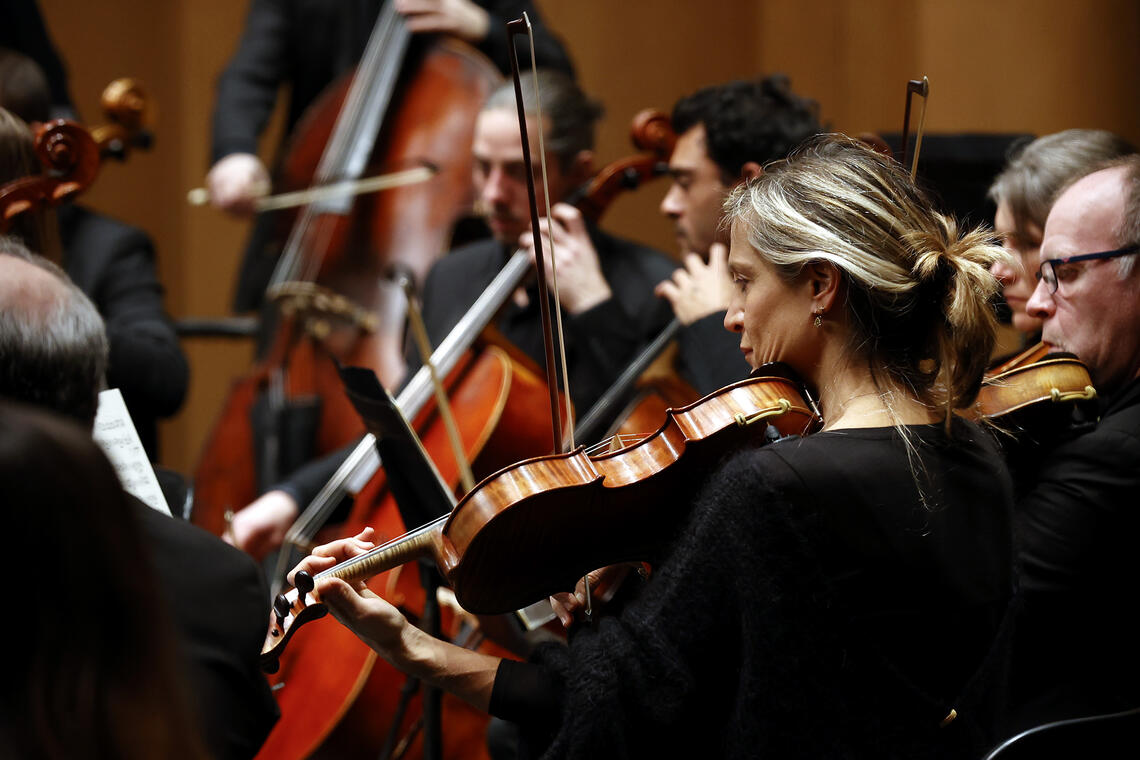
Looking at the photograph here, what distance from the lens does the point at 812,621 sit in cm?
110

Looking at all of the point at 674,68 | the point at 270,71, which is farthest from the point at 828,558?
the point at 674,68

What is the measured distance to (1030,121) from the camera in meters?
2.71

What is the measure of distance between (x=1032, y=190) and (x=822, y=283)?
650 millimetres

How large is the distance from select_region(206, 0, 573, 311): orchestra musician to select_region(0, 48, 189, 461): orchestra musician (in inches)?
23.5

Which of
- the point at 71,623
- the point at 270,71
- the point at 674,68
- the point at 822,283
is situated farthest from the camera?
the point at 674,68

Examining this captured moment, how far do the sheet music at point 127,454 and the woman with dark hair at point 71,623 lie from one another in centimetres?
76

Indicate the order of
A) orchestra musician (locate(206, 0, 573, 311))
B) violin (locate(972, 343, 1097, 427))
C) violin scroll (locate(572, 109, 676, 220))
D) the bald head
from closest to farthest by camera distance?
1. the bald head
2. violin (locate(972, 343, 1097, 427))
3. violin scroll (locate(572, 109, 676, 220))
4. orchestra musician (locate(206, 0, 573, 311))

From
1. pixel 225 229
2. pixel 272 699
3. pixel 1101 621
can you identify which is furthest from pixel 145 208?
pixel 1101 621

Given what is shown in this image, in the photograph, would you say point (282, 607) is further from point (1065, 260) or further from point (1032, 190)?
point (1032, 190)

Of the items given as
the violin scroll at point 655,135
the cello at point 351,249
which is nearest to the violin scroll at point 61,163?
the cello at point 351,249

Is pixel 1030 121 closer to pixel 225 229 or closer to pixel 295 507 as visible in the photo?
pixel 295 507

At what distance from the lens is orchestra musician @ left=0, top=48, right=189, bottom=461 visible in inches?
73.9

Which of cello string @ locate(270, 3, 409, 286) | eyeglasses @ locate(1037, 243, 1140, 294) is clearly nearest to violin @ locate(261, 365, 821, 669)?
eyeglasses @ locate(1037, 243, 1140, 294)

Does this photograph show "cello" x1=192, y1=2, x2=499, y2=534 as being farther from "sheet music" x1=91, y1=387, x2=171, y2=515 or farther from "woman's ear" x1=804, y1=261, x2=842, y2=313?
"woman's ear" x1=804, y1=261, x2=842, y2=313
